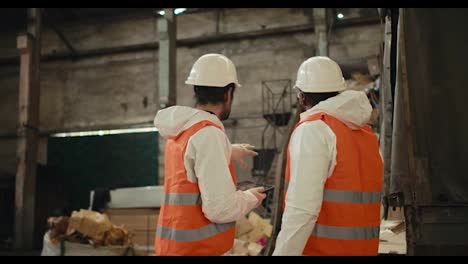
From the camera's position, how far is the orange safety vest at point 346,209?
231cm

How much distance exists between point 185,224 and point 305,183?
24.5 inches

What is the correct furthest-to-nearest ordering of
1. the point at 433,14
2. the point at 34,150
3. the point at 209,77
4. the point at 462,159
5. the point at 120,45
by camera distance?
the point at 120,45, the point at 34,150, the point at 209,77, the point at 433,14, the point at 462,159

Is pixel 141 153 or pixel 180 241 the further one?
pixel 141 153

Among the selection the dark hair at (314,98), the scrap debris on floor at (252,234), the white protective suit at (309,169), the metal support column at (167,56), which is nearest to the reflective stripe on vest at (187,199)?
the white protective suit at (309,169)

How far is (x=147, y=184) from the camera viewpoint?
13547mm

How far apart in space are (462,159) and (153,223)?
311 inches

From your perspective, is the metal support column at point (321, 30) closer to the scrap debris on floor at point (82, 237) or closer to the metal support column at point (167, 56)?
the metal support column at point (167, 56)

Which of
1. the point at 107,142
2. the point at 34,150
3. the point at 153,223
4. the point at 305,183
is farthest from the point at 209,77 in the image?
the point at 107,142

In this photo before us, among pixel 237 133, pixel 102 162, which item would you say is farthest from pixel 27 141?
pixel 237 133

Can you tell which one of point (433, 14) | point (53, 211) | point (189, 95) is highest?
point (189, 95)

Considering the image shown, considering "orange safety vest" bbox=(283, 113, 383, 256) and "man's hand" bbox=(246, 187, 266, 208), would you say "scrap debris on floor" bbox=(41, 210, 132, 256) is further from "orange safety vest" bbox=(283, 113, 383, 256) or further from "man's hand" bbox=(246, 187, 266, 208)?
"orange safety vest" bbox=(283, 113, 383, 256)

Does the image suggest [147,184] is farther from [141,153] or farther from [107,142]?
[107,142]

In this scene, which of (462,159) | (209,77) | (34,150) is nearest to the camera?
(462,159)

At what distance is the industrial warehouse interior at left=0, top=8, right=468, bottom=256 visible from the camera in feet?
7.45
